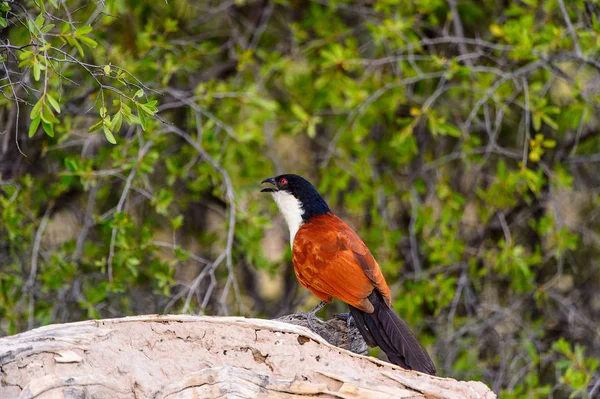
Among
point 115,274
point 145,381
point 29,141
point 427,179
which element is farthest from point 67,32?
point 427,179

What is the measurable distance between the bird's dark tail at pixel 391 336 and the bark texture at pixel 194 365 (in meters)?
0.23

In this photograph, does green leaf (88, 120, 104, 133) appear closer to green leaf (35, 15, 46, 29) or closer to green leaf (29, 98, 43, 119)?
green leaf (29, 98, 43, 119)

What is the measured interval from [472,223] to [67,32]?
4565mm

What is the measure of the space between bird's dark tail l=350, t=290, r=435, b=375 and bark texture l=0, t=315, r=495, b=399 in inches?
9.2

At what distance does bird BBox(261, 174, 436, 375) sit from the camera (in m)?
3.85

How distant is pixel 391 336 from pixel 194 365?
3.53 ft

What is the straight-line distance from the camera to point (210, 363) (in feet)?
10.9

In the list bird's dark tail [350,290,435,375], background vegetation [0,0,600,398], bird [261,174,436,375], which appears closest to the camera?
bird's dark tail [350,290,435,375]

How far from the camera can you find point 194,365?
10.9 feet

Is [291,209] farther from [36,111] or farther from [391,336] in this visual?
[36,111]

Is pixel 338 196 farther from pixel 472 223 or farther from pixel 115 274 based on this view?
pixel 115 274

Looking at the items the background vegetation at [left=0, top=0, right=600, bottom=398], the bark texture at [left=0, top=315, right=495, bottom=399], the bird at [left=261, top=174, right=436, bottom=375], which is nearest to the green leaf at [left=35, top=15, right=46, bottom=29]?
the bark texture at [left=0, top=315, right=495, bottom=399]

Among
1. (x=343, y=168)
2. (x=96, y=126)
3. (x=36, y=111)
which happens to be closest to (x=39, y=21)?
(x=36, y=111)

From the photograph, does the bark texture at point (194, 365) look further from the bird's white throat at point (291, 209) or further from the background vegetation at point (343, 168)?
the bird's white throat at point (291, 209)
